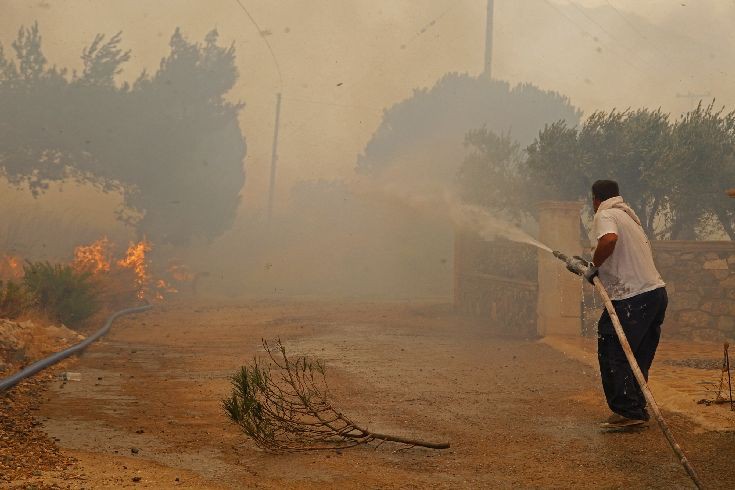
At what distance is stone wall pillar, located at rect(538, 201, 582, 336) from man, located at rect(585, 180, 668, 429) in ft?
28.2

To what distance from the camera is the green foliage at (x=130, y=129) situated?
39.4 metres

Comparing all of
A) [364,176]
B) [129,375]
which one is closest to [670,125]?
[129,375]

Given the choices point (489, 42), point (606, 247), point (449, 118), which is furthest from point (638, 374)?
point (449, 118)

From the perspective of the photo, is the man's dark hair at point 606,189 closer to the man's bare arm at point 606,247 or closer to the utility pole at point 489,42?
the man's bare arm at point 606,247

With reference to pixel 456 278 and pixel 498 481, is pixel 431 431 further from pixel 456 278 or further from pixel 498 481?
pixel 456 278

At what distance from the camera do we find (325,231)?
200 ft

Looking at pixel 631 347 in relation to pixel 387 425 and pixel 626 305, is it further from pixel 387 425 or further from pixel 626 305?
pixel 387 425

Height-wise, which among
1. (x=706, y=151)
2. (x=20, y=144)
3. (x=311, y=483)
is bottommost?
(x=311, y=483)

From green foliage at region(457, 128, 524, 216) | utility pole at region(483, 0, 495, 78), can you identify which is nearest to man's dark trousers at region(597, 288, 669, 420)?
green foliage at region(457, 128, 524, 216)

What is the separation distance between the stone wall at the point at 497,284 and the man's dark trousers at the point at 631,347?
986 centimetres

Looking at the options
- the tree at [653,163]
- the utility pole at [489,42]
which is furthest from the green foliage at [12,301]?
the utility pole at [489,42]

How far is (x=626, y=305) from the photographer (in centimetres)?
666

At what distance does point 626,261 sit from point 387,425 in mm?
2564

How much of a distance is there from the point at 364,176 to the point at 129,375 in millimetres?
46828
